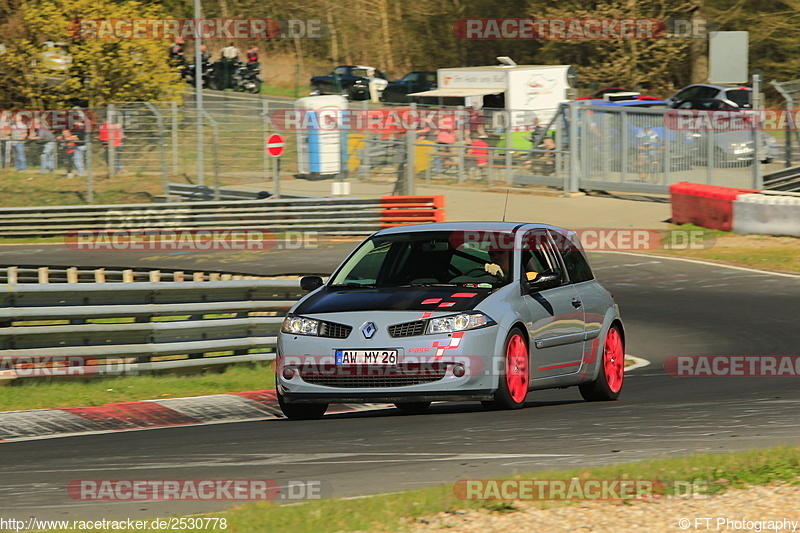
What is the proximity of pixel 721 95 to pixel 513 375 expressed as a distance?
33461 mm

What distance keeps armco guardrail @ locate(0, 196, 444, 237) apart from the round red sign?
2.01 m

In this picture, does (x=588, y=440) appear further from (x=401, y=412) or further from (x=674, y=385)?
(x=674, y=385)

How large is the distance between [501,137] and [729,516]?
Answer: 28.4 m

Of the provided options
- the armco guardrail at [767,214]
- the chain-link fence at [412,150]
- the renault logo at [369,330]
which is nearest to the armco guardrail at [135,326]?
the renault logo at [369,330]

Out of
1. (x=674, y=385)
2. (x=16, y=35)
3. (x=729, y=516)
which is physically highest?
(x=16, y=35)

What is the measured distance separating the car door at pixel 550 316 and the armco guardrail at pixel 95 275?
24.9ft

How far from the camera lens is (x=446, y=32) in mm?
70312

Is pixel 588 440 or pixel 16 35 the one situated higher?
pixel 16 35

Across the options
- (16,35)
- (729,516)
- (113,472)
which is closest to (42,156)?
(16,35)

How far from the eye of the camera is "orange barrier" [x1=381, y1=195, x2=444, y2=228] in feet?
88.9

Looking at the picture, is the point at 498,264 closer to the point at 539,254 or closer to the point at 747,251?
the point at 539,254

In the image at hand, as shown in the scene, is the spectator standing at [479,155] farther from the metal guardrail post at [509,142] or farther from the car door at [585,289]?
the car door at [585,289]

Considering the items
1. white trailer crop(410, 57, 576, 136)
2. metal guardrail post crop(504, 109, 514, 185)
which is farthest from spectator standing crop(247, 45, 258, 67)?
metal guardrail post crop(504, 109, 514, 185)

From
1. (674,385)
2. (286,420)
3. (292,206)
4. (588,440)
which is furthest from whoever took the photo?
(292,206)
